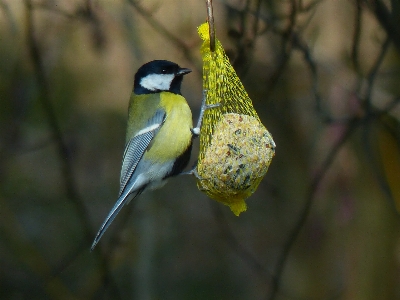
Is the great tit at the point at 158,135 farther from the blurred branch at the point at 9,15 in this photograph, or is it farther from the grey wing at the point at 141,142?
the blurred branch at the point at 9,15

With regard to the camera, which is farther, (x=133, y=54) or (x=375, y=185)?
(x=375, y=185)

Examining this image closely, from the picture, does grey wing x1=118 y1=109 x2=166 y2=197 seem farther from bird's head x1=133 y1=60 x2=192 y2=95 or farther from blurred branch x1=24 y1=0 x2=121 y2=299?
blurred branch x1=24 y1=0 x2=121 y2=299

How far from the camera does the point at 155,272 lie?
2613mm

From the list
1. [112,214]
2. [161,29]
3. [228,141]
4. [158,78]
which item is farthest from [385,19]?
[112,214]

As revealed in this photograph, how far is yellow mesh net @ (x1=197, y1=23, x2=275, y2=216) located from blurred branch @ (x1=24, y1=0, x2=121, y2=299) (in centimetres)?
110

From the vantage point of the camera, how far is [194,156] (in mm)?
2420

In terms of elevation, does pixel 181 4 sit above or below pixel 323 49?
above

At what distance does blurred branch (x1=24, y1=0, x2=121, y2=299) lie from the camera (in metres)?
2.42

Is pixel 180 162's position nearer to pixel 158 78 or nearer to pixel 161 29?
pixel 158 78

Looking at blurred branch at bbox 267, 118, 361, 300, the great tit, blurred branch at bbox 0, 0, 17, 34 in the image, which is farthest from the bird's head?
blurred branch at bbox 267, 118, 361, 300

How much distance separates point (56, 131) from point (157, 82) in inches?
32.5

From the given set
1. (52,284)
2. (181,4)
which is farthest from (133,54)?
(52,284)

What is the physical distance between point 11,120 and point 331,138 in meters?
1.61

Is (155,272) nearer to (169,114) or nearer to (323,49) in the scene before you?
(169,114)
